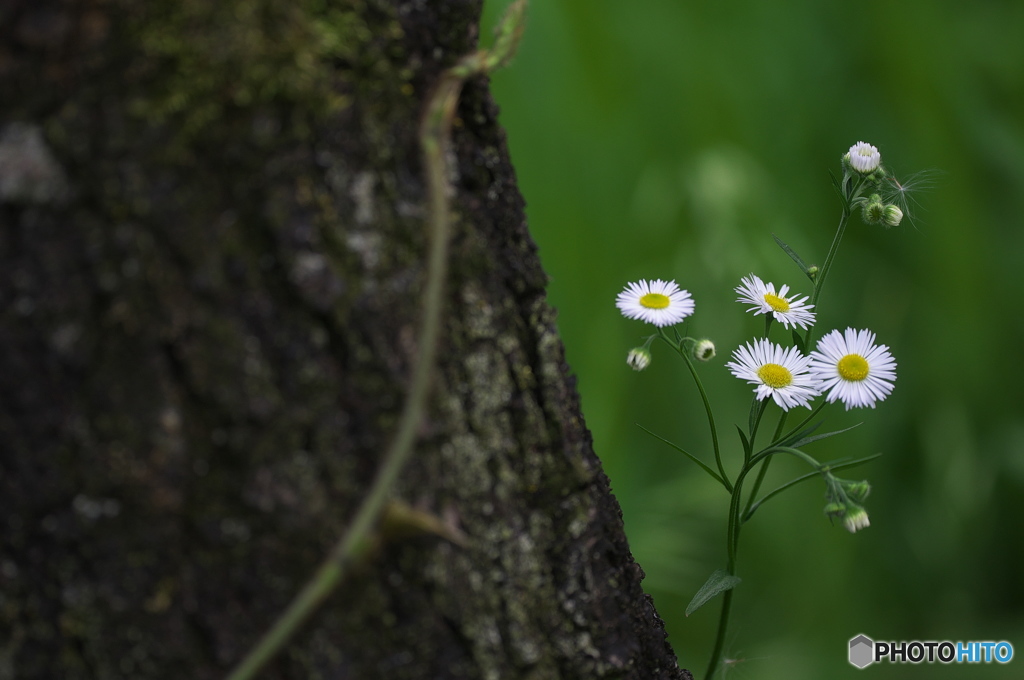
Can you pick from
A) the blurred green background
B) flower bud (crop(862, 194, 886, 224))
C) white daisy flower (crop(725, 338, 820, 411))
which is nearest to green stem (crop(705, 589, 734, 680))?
white daisy flower (crop(725, 338, 820, 411))

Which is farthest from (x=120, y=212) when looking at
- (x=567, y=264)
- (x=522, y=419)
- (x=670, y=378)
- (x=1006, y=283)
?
(x=1006, y=283)

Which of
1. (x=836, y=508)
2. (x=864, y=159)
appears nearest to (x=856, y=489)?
(x=836, y=508)

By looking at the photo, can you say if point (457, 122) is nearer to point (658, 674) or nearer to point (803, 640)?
point (658, 674)

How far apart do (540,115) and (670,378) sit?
501 millimetres

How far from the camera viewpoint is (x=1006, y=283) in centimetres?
142

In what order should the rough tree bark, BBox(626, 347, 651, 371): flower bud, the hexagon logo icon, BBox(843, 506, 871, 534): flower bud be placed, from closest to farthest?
the rough tree bark
BBox(843, 506, 871, 534): flower bud
BBox(626, 347, 651, 371): flower bud
the hexagon logo icon

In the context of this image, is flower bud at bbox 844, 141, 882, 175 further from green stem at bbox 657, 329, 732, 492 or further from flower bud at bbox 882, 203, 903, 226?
green stem at bbox 657, 329, 732, 492

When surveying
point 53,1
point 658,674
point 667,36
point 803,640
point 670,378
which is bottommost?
point 658,674

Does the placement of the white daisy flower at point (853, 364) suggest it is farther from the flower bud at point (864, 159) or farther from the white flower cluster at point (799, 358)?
the flower bud at point (864, 159)

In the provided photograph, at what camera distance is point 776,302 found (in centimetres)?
54

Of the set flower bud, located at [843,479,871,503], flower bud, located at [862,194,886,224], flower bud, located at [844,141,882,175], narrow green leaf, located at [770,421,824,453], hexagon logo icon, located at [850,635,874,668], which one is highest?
flower bud, located at [844,141,882,175]

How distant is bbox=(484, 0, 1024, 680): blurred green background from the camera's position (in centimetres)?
128

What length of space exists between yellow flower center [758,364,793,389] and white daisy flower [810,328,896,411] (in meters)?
0.02

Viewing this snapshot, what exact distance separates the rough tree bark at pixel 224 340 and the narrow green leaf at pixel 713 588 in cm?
18
